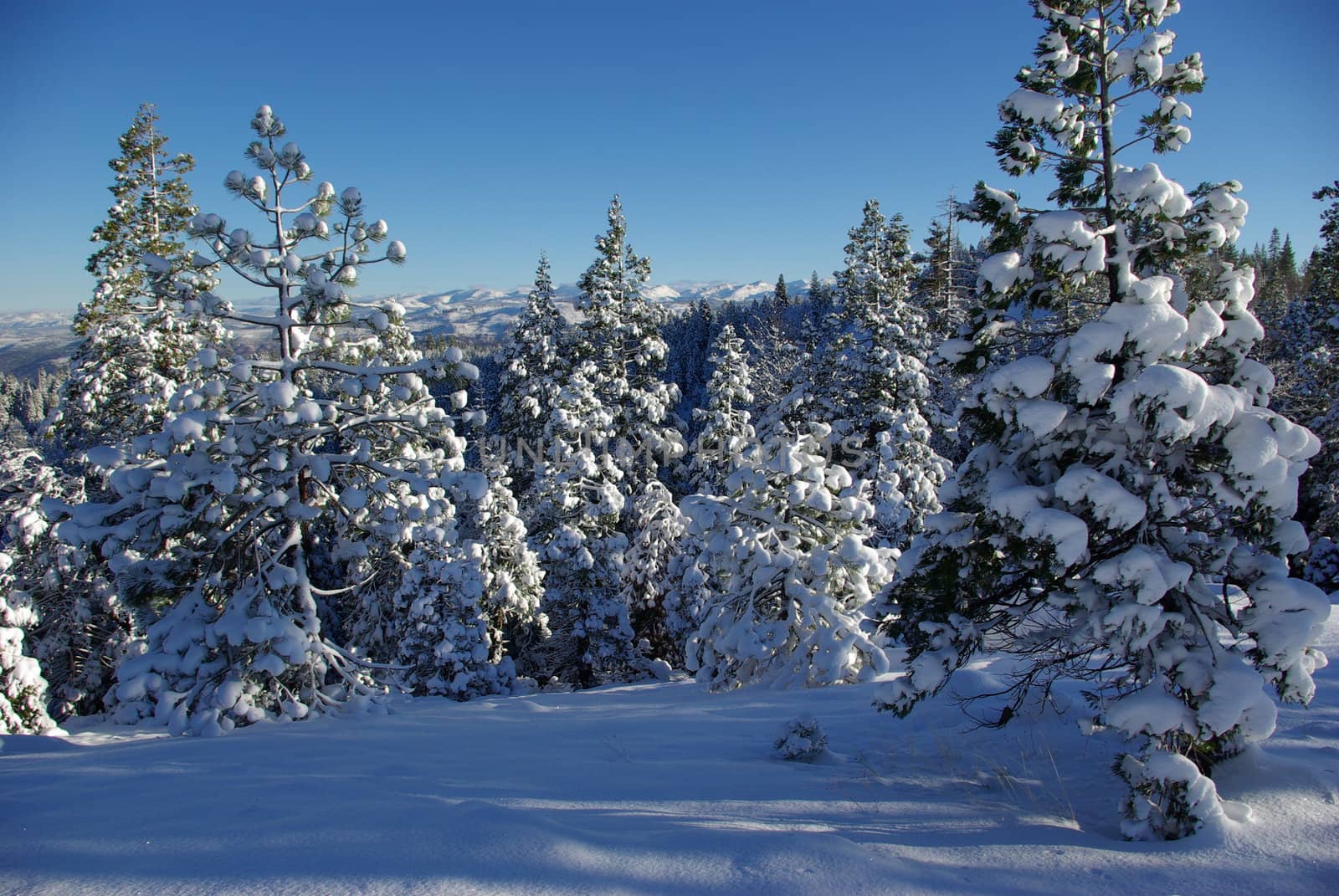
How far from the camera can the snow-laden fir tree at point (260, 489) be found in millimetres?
7969

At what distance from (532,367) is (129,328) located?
484 inches

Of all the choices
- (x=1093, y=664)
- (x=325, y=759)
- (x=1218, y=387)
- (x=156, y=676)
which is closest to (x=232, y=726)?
(x=156, y=676)

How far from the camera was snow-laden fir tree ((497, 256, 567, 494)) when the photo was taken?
2528 centimetres

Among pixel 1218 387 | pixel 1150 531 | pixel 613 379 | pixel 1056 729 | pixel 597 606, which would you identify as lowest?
pixel 597 606

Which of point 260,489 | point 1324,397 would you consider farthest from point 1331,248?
point 260,489

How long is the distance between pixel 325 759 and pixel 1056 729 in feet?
20.6

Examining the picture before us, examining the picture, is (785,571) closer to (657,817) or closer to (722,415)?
(657,817)

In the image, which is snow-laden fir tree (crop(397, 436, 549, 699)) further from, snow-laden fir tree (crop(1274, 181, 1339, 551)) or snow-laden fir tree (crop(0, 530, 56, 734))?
snow-laden fir tree (crop(1274, 181, 1339, 551))

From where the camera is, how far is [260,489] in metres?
8.79

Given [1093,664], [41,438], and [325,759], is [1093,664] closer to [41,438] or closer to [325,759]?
[325,759]

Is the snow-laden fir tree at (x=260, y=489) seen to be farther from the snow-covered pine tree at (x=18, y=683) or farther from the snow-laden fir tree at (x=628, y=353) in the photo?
the snow-laden fir tree at (x=628, y=353)

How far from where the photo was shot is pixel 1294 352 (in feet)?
113

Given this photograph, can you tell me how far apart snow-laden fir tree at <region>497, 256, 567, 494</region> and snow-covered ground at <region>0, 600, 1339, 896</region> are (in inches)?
764

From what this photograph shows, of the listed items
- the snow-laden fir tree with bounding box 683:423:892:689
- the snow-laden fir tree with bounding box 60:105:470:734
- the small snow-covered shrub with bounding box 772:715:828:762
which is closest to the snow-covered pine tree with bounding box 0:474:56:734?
the snow-laden fir tree with bounding box 60:105:470:734
